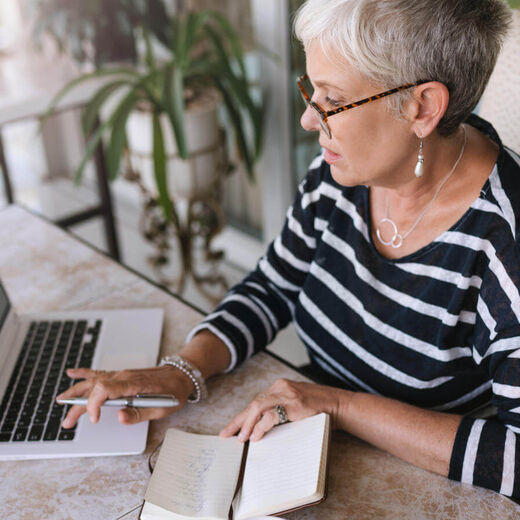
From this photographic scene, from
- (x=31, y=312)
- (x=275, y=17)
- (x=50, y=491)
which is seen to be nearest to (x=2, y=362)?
(x=31, y=312)

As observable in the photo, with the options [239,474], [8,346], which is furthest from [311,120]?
[8,346]

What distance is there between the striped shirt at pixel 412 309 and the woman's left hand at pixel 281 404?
154 millimetres

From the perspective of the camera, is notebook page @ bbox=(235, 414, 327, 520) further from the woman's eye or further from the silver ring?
the woman's eye

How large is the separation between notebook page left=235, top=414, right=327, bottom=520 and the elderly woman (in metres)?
0.03

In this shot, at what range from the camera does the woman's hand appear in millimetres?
968

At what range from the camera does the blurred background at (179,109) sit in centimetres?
204

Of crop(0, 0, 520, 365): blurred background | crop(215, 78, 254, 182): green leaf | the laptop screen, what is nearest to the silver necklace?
the laptop screen

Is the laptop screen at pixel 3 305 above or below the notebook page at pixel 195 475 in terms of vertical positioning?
above

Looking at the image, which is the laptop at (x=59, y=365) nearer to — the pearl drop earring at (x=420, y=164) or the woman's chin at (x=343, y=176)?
the woman's chin at (x=343, y=176)

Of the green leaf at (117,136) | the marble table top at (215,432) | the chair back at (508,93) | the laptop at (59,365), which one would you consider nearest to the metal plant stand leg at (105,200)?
the green leaf at (117,136)

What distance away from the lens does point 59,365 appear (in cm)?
112

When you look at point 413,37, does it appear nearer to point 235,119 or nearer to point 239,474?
point 239,474

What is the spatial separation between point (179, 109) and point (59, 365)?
3.35 feet

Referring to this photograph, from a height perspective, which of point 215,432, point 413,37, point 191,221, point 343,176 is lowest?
point 191,221
